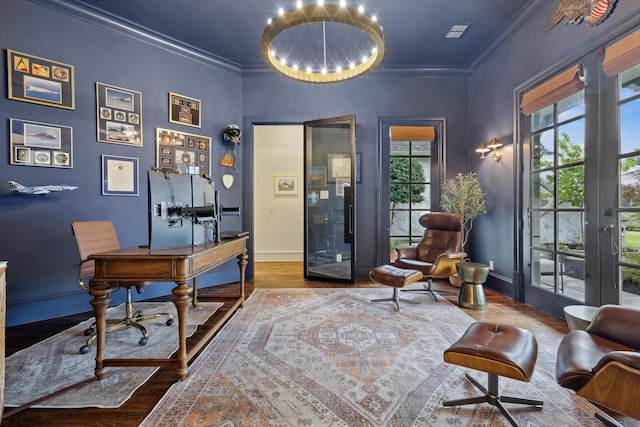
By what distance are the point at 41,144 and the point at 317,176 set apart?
323 centimetres

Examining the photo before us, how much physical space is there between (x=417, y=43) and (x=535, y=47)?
133cm

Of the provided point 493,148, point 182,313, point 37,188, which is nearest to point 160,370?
point 182,313

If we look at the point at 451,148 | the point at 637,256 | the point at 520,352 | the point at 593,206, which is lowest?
the point at 520,352

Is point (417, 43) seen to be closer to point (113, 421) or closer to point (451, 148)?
point (451, 148)

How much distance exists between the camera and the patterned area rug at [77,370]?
5.36 ft

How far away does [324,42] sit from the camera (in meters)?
3.10

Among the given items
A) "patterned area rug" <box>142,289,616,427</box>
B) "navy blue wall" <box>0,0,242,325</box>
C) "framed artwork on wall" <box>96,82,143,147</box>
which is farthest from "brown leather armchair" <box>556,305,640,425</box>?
"framed artwork on wall" <box>96,82,143,147</box>

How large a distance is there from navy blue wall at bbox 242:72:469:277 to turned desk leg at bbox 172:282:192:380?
3.04 meters

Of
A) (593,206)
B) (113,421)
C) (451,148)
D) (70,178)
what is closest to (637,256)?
(593,206)

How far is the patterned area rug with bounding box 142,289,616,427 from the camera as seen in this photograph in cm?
147

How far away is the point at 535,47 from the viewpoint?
3051 mm

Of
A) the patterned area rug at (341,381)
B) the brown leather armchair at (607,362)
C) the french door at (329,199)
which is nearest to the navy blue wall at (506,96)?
the patterned area rug at (341,381)

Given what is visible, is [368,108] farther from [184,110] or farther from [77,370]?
[77,370]

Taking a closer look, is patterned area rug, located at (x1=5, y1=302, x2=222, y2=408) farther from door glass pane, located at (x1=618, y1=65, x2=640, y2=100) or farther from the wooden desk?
door glass pane, located at (x1=618, y1=65, x2=640, y2=100)
